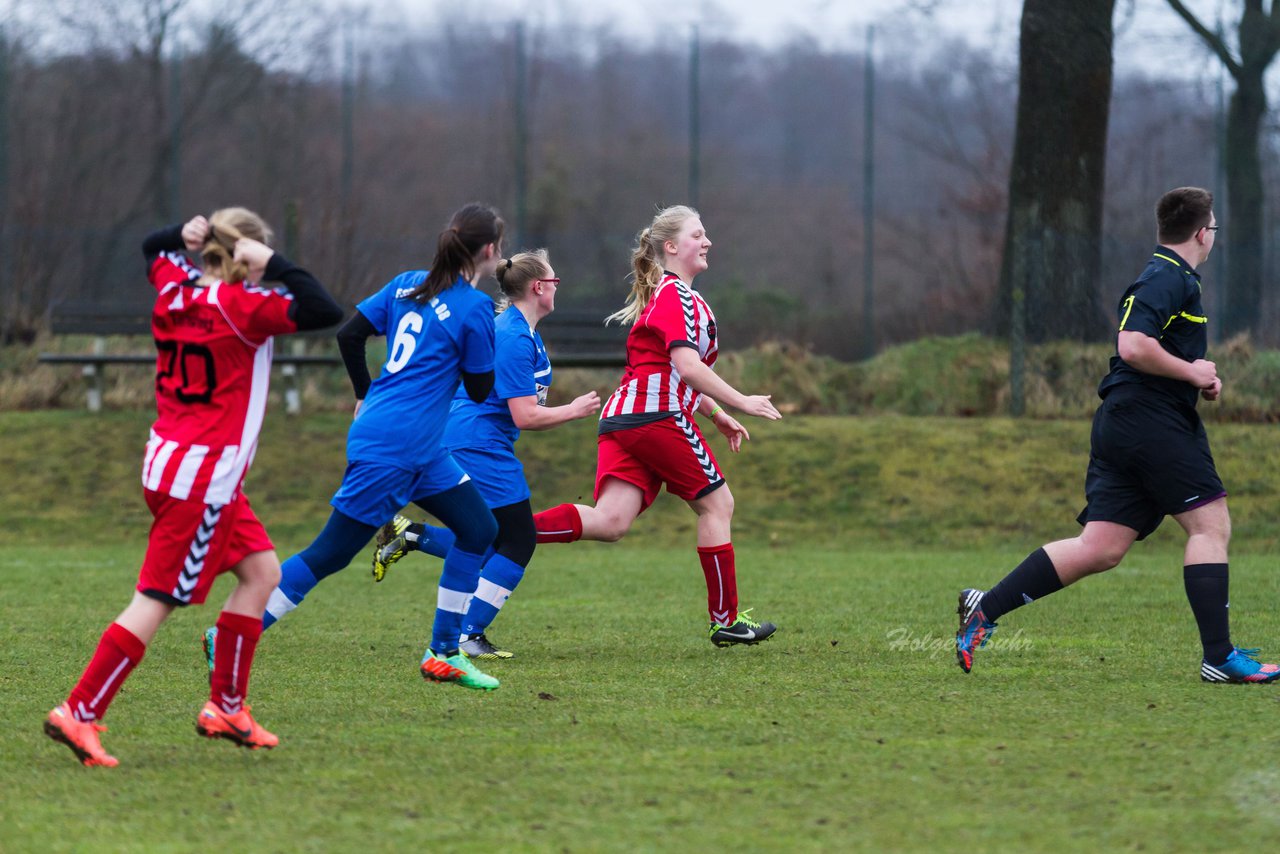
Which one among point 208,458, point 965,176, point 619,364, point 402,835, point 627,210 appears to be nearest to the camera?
point 402,835

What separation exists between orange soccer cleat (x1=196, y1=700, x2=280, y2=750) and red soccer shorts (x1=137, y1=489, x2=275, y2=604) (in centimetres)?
37

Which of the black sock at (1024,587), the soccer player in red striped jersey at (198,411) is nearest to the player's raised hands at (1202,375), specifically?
the black sock at (1024,587)

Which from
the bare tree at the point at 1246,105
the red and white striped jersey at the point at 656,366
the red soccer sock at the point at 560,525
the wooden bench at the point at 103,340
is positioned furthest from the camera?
the bare tree at the point at 1246,105

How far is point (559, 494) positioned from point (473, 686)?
7.92 meters

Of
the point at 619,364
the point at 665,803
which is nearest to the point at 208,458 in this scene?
the point at 665,803

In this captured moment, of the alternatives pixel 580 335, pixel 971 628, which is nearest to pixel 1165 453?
pixel 971 628

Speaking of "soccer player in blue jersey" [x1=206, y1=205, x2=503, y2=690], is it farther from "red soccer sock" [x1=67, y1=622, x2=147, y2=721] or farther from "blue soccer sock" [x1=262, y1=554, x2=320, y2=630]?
"red soccer sock" [x1=67, y1=622, x2=147, y2=721]

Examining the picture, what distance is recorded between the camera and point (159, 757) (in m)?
4.48

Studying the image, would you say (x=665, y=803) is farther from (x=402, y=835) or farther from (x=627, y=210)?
A: (x=627, y=210)

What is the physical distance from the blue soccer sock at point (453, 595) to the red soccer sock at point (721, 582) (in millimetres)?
1096

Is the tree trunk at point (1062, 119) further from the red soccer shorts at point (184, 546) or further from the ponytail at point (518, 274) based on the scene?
the red soccer shorts at point (184, 546)

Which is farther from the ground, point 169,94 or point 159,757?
point 169,94

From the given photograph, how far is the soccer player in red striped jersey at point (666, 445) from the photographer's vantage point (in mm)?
6672

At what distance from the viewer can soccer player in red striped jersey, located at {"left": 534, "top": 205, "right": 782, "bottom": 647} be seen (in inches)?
263
